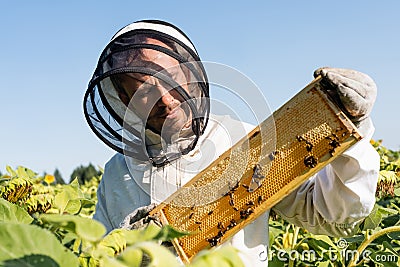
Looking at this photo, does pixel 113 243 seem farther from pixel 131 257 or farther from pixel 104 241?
pixel 131 257

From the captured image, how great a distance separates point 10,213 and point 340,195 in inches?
34.7

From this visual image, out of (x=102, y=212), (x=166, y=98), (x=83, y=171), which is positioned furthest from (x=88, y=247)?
(x=83, y=171)

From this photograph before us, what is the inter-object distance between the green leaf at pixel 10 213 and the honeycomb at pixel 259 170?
0.40 m

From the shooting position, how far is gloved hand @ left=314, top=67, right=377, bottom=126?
1269 mm

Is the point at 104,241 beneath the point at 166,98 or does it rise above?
beneath

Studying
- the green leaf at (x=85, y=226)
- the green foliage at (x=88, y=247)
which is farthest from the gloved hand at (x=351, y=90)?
the green leaf at (x=85, y=226)

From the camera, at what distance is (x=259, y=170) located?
55.1 inches

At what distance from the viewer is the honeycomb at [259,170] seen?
1.35 meters

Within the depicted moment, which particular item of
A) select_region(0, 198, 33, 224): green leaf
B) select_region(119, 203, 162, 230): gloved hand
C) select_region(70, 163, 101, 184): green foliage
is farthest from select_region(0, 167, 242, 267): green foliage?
select_region(70, 163, 101, 184): green foliage

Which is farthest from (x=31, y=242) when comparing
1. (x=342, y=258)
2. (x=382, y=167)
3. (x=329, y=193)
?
(x=382, y=167)

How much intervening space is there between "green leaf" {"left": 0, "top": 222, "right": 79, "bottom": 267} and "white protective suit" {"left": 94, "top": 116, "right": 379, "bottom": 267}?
0.91 meters

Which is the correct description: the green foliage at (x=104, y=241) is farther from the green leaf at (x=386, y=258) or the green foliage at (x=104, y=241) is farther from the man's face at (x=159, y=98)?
the man's face at (x=159, y=98)

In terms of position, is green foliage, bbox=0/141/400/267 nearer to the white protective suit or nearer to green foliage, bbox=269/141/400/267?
green foliage, bbox=269/141/400/267

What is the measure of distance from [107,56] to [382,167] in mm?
1527
